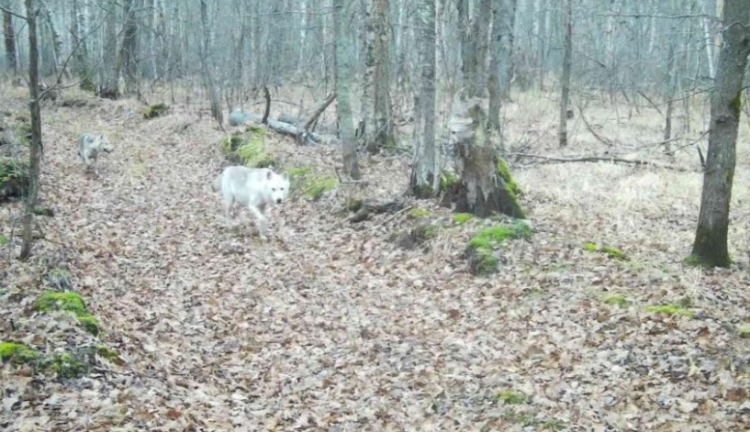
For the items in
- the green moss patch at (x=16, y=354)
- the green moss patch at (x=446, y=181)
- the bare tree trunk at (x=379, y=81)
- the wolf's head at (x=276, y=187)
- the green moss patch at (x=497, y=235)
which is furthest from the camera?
the bare tree trunk at (x=379, y=81)

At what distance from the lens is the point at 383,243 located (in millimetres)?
12742

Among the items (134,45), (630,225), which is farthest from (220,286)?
(134,45)

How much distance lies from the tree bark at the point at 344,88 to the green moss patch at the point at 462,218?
12.0 feet

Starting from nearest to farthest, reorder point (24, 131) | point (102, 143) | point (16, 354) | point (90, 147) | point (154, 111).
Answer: point (16, 354)
point (90, 147)
point (102, 143)
point (24, 131)
point (154, 111)

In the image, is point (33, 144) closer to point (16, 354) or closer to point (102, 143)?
point (16, 354)

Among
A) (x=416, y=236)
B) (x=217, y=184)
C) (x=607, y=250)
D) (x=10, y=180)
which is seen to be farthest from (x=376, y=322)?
(x=10, y=180)

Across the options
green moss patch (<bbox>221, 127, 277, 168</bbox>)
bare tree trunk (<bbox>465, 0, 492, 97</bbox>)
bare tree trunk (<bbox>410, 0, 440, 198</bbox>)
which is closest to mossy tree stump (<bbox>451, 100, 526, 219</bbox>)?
bare tree trunk (<bbox>465, 0, 492, 97</bbox>)

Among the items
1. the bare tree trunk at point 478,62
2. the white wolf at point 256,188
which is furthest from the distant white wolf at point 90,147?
the bare tree trunk at point 478,62

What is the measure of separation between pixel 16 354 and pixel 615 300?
692cm

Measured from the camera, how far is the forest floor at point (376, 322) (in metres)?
6.44

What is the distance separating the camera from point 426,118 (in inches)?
546

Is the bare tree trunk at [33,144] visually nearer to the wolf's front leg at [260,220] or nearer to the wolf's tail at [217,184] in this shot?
the wolf's front leg at [260,220]

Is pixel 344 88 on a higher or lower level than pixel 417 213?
higher

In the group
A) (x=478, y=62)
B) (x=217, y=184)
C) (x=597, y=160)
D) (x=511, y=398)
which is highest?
(x=478, y=62)
